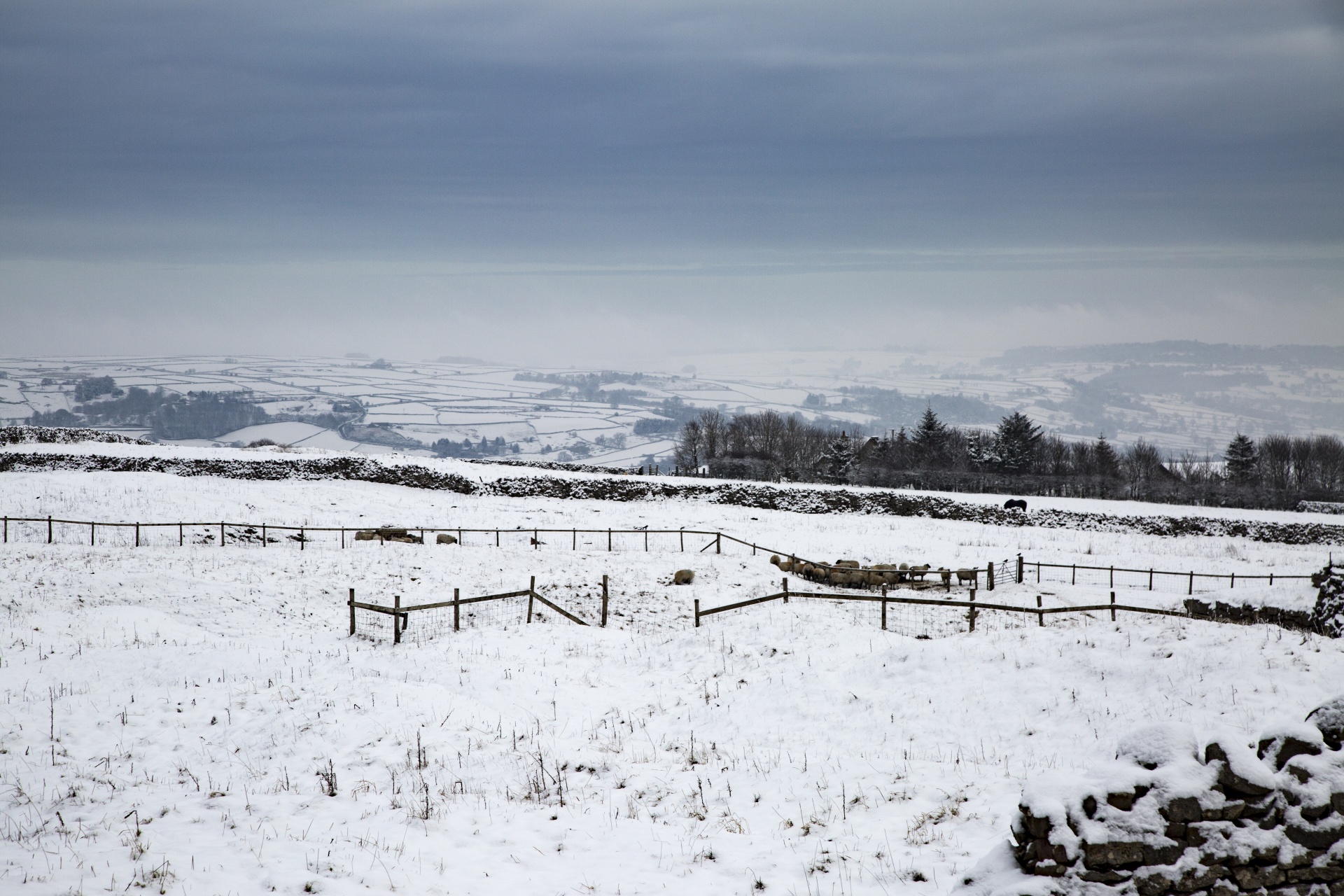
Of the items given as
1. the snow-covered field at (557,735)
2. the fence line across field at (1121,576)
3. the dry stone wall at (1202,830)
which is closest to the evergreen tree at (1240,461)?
the fence line across field at (1121,576)

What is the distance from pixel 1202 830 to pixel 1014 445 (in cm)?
8720

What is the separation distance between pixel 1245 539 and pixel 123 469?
252 feet

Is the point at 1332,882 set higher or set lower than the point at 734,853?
higher

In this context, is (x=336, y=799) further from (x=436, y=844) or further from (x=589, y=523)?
(x=589, y=523)

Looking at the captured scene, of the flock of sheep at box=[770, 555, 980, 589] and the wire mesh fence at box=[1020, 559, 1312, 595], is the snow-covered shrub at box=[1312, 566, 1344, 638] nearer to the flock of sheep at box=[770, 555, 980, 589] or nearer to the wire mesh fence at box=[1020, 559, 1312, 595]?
the flock of sheep at box=[770, 555, 980, 589]

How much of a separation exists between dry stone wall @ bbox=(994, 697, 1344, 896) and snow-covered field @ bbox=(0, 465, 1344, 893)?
1.83 m

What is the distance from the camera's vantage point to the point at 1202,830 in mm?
7066

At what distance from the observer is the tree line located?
72375 mm

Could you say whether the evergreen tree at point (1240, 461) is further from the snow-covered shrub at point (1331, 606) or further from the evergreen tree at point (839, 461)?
the snow-covered shrub at point (1331, 606)

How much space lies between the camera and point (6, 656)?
17.6m

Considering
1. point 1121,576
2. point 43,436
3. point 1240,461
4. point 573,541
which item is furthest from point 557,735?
point 1240,461

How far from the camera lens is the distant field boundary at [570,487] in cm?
5419

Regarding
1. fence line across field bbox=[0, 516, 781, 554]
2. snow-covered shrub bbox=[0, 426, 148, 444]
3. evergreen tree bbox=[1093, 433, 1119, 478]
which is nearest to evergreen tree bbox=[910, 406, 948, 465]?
evergreen tree bbox=[1093, 433, 1119, 478]

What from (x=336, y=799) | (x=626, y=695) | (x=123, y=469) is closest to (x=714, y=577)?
(x=626, y=695)
